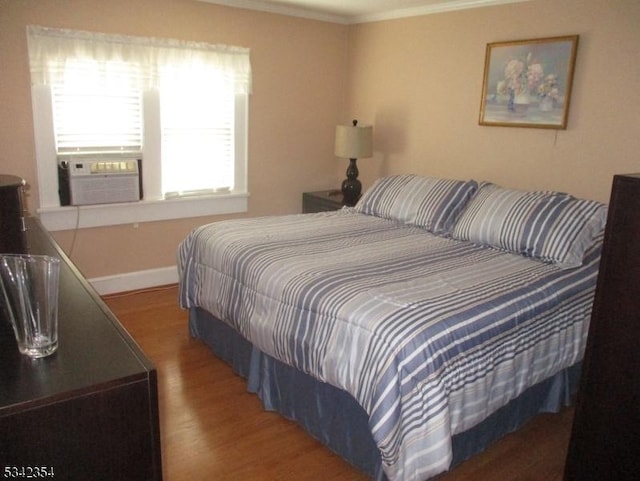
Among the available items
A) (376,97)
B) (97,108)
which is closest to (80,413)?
(97,108)

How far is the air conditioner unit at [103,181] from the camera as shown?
3.45m

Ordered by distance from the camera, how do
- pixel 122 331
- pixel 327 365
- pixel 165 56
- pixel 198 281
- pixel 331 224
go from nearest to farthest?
pixel 122 331, pixel 327 365, pixel 198 281, pixel 331 224, pixel 165 56

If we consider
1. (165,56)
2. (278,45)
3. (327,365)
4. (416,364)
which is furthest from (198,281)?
(278,45)

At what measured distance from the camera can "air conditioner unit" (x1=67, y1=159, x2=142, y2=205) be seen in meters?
3.45

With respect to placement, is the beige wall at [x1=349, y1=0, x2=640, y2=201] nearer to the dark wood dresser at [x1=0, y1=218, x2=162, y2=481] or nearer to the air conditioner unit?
the air conditioner unit

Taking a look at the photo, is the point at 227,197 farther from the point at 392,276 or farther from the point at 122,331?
the point at 122,331

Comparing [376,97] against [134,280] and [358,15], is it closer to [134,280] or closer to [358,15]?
[358,15]

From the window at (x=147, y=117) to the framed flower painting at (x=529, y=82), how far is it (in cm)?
191

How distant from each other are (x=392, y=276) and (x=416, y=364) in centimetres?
61

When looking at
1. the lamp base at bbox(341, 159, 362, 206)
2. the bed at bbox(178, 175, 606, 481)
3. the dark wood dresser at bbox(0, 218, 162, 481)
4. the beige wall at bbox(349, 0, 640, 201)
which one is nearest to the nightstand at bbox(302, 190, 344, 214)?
the lamp base at bbox(341, 159, 362, 206)

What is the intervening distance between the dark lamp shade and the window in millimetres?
832

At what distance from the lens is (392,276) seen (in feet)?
7.47

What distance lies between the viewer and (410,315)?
73.5 inches

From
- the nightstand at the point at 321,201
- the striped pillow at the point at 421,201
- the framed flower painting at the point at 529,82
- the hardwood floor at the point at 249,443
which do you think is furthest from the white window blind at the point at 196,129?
the framed flower painting at the point at 529,82
